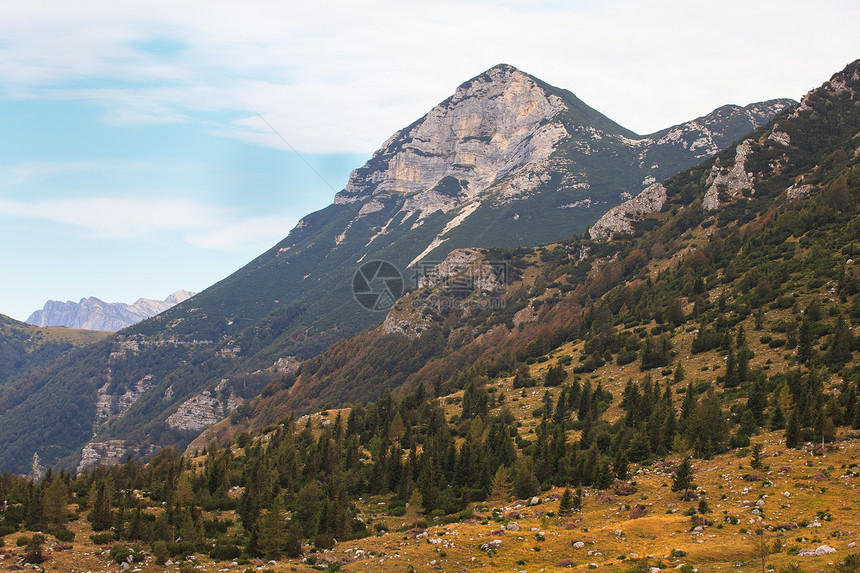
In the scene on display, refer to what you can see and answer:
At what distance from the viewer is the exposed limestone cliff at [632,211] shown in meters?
168

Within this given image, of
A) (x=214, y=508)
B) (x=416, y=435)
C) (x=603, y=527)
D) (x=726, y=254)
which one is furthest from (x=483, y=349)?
(x=603, y=527)

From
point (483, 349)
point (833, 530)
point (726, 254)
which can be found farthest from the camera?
point (483, 349)

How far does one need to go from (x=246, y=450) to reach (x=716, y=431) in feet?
221

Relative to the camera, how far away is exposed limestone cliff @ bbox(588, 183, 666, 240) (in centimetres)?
16800

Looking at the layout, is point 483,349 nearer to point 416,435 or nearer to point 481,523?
point 416,435

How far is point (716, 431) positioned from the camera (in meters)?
50.6

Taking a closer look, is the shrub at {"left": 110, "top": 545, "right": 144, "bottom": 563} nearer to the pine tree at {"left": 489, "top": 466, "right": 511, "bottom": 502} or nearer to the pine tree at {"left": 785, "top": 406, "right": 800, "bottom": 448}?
the pine tree at {"left": 489, "top": 466, "right": 511, "bottom": 502}

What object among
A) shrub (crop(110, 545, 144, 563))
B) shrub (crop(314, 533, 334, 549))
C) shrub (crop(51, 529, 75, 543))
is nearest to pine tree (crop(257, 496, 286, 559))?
shrub (crop(314, 533, 334, 549))

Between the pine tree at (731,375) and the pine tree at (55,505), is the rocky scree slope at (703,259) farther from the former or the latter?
the pine tree at (55,505)

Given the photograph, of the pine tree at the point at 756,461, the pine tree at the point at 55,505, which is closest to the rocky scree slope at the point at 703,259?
the pine tree at the point at 756,461

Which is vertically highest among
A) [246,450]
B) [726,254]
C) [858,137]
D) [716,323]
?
[858,137]

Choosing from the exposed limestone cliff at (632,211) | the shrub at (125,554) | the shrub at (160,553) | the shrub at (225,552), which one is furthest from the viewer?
the exposed limestone cliff at (632,211)

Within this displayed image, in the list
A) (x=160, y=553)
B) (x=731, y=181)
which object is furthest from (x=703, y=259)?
(x=160, y=553)

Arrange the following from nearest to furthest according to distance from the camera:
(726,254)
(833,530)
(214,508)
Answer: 1. (833,530)
2. (214,508)
3. (726,254)
